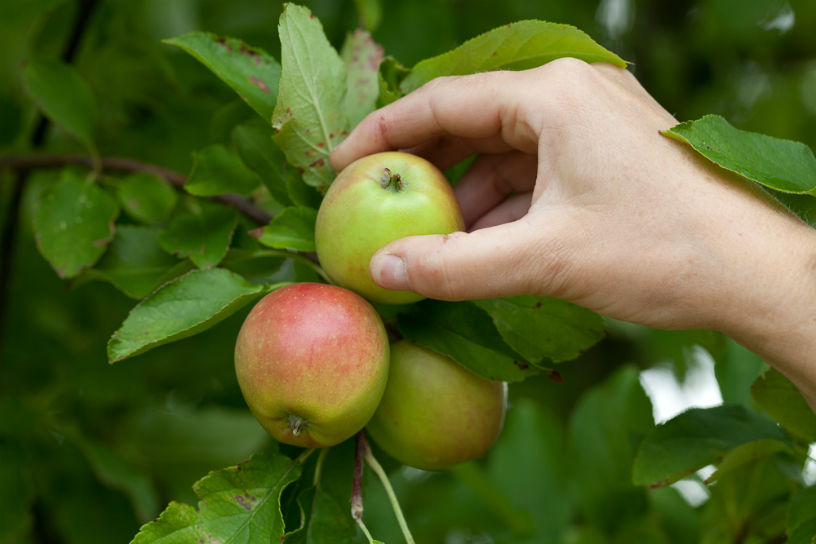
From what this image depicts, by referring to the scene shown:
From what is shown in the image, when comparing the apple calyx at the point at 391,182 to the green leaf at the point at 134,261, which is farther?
the green leaf at the point at 134,261

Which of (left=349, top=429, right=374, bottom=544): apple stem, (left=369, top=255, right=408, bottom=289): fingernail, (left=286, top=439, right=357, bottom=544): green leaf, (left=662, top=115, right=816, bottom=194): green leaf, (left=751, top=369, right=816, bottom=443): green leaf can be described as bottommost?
(left=286, top=439, right=357, bottom=544): green leaf

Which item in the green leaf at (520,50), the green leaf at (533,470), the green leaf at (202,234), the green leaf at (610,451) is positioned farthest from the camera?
the green leaf at (533,470)

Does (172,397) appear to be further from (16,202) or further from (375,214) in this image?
(375,214)

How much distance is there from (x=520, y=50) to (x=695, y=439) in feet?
1.98

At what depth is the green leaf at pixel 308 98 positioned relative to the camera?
3.47ft

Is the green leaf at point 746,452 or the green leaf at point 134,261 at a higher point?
the green leaf at point 746,452

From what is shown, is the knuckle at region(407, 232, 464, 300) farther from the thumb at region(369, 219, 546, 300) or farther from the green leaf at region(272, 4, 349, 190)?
the green leaf at region(272, 4, 349, 190)

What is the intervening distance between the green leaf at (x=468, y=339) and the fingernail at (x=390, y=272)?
153 millimetres

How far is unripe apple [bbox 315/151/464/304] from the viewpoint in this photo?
3.21 ft

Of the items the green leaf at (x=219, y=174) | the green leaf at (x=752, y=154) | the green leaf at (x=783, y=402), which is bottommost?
the green leaf at (x=783, y=402)

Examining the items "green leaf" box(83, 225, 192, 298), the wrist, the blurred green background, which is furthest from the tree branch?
the wrist

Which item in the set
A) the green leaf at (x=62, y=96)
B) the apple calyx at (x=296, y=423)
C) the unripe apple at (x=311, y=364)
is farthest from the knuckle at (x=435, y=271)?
the green leaf at (x=62, y=96)

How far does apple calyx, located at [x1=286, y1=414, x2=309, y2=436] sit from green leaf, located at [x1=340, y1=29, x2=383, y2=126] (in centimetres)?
45

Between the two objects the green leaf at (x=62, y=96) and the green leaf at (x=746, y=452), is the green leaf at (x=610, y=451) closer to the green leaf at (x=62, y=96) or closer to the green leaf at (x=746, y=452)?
the green leaf at (x=746, y=452)
